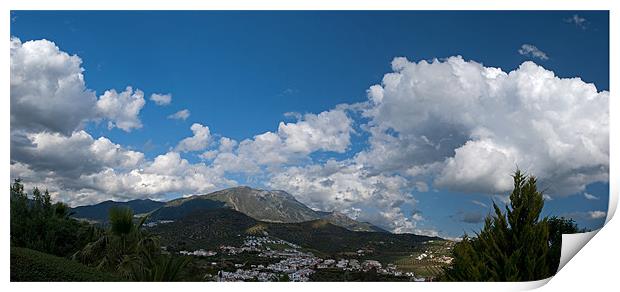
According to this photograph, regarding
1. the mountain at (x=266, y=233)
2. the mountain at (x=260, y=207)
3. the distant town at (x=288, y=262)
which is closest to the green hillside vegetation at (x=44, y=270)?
the distant town at (x=288, y=262)

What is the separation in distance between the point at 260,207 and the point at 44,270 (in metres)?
9.73

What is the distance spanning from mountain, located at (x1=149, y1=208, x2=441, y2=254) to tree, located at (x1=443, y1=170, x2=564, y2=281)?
746 cm

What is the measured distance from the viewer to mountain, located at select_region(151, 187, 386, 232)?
49.1 feet

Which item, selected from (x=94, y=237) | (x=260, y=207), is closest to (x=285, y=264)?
(x=260, y=207)

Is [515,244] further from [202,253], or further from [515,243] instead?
[202,253]

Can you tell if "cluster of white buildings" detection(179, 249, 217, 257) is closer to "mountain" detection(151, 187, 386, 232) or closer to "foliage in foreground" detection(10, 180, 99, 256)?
"mountain" detection(151, 187, 386, 232)

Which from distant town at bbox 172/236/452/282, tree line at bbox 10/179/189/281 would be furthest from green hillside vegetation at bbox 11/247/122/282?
distant town at bbox 172/236/452/282

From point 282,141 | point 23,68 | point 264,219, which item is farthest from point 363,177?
point 23,68

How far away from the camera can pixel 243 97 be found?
12008 millimetres

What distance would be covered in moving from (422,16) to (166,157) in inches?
283

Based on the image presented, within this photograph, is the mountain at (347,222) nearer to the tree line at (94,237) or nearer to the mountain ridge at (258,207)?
the mountain ridge at (258,207)

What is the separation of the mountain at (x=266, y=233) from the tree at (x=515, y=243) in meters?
7.46

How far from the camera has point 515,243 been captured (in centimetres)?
594
